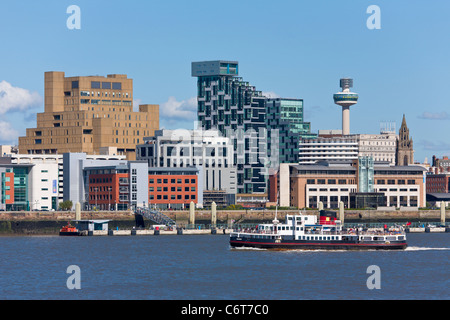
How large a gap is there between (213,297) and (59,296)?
15746 mm

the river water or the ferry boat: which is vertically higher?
the ferry boat

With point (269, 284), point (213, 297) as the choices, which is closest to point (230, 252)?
point (269, 284)

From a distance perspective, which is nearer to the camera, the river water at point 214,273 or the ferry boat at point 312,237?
the river water at point 214,273

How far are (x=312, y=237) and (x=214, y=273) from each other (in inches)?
1405

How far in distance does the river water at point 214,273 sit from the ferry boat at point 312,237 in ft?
5.24

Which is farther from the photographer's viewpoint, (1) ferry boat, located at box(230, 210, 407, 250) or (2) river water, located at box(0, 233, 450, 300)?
(1) ferry boat, located at box(230, 210, 407, 250)

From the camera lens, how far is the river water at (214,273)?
10501 cm

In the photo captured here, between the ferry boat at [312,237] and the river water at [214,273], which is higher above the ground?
the ferry boat at [312,237]

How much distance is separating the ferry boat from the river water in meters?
1.60

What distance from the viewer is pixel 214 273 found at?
125 meters

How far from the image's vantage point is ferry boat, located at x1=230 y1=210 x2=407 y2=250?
157125 millimetres

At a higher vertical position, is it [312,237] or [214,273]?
[312,237]

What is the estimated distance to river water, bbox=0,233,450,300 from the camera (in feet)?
345
